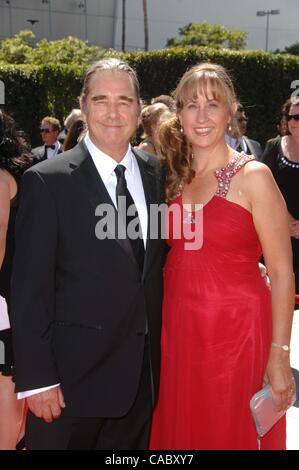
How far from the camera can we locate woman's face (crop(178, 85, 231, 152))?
2.64 m

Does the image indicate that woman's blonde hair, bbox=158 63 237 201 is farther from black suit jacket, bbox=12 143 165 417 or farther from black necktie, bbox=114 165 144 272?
black suit jacket, bbox=12 143 165 417

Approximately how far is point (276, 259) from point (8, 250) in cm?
124

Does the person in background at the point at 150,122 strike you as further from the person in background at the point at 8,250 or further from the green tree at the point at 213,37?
the green tree at the point at 213,37

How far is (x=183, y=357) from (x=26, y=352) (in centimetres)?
83

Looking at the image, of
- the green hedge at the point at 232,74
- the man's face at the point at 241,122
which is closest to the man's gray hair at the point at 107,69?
the man's face at the point at 241,122

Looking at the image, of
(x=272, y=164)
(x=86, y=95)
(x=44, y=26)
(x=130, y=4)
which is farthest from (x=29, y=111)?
(x=130, y=4)

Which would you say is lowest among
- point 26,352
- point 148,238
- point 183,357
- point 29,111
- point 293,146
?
point 183,357

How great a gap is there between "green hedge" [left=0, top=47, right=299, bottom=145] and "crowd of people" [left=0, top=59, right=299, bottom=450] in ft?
39.1

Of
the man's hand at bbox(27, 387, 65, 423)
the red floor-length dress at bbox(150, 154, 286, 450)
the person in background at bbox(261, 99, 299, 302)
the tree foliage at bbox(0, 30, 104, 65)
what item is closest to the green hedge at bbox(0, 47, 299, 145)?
the tree foliage at bbox(0, 30, 104, 65)

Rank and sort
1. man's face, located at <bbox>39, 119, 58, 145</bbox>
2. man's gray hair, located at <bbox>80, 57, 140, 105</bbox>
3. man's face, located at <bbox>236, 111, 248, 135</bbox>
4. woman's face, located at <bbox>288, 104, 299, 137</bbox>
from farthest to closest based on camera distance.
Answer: man's face, located at <bbox>39, 119, 58, 145</bbox>, woman's face, located at <bbox>288, 104, 299, 137</bbox>, man's face, located at <bbox>236, 111, 248, 135</bbox>, man's gray hair, located at <bbox>80, 57, 140, 105</bbox>

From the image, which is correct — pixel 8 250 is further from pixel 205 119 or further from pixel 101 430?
pixel 205 119

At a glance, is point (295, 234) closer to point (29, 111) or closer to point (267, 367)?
point (267, 367)

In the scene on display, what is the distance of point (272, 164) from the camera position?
4.80 metres

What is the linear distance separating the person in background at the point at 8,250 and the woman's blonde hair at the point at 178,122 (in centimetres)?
70
